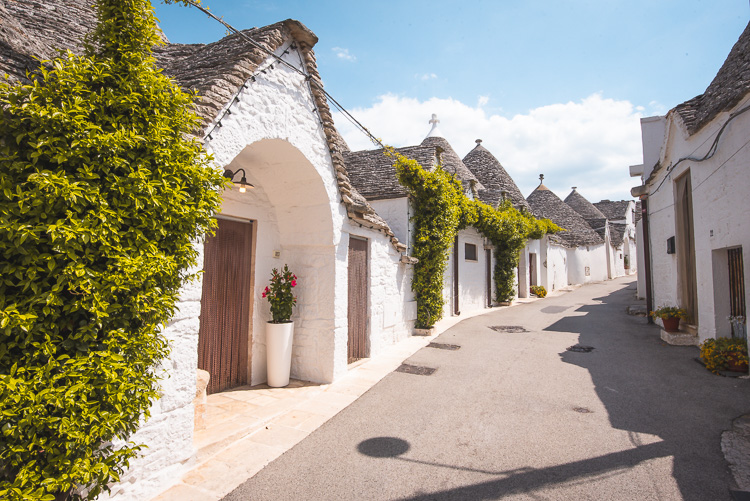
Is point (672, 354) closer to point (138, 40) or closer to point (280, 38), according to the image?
point (280, 38)

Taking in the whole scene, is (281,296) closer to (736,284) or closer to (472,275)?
(736,284)

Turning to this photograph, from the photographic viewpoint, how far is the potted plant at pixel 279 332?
6.04 m

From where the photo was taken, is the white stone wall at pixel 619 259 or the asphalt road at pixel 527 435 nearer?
the asphalt road at pixel 527 435

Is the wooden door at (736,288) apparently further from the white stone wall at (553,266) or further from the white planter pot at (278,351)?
the white stone wall at (553,266)

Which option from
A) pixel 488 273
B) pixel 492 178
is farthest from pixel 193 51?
pixel 492 178

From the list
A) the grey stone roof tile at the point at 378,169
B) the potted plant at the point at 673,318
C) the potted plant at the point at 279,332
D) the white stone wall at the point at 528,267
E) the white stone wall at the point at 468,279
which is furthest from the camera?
the white stone wall at the point at 528,267

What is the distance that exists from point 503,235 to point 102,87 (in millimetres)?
16330

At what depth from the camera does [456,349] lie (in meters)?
8.96

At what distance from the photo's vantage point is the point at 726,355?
6398 millimetres

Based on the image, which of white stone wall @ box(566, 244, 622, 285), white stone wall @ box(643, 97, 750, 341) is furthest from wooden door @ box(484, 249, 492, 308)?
white stone wall @ box(566, 244, 622, 285)

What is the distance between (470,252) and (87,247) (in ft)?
47.3

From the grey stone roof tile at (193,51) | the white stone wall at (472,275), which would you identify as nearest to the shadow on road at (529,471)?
the grey stone roof tile at (193,51)

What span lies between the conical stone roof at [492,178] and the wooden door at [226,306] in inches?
610

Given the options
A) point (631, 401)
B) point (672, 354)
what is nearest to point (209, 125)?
point (631, 401)
